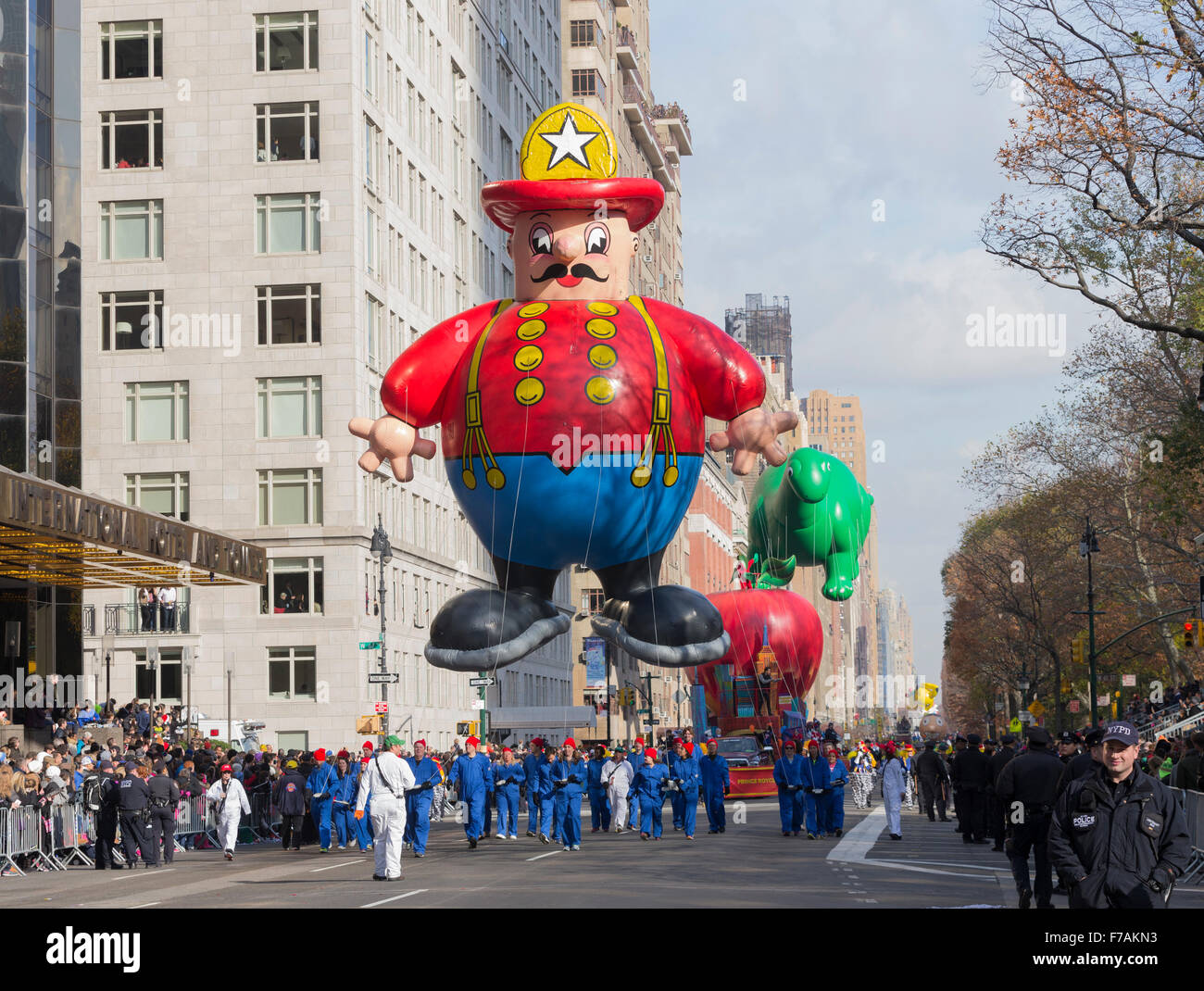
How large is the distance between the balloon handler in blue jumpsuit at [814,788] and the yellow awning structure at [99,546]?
1211cm

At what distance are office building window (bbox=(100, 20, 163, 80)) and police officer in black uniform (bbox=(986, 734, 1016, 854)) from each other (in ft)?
114

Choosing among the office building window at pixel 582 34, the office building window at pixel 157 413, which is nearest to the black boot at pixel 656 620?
the office building window at pixel 157 413

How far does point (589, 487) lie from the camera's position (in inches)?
537

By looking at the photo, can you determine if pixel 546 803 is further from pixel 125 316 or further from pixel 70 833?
pixel 125 316

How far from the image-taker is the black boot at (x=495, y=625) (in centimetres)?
1359

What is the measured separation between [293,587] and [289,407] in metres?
5.09

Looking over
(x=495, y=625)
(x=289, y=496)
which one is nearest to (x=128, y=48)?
(x=289, y=496)

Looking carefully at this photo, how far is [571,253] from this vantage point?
1422cm

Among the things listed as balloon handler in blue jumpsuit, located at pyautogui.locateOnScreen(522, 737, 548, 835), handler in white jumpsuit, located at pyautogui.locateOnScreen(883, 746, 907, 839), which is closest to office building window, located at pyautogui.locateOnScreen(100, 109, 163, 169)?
balloon handler in blue jumpsuit, located at pyautogui.locateOnScreen(522, 737, 548, 835)

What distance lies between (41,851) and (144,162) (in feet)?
97.4

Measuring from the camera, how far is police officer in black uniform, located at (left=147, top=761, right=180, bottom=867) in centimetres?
2447

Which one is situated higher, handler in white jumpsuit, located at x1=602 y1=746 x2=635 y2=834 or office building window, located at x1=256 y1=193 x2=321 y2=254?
office building window, located at x1=256 y1=193 x2=321 y2=254

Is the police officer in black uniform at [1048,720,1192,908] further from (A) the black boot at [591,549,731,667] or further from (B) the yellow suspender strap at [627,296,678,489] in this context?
(B) the yellow suspender strap at [627,296,678,489]
